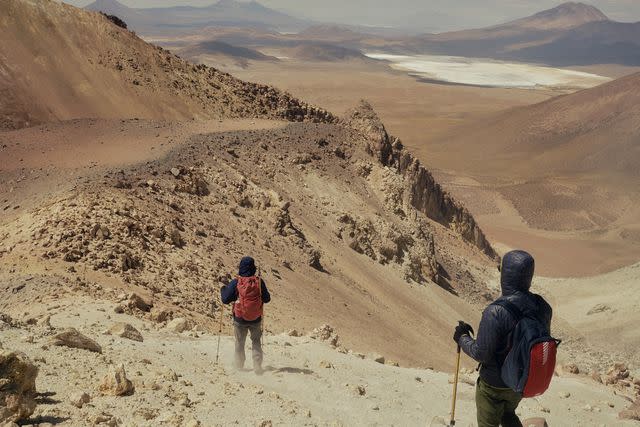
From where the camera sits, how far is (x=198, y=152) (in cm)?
1533

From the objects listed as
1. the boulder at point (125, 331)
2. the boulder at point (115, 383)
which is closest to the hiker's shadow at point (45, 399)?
the boulder at point (115, 383)

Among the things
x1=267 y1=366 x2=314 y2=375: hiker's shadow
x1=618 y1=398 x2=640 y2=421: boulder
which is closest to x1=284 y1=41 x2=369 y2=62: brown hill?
x1=618 y1=398 x2=640 y2=421: boulder

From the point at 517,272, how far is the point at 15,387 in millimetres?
3203

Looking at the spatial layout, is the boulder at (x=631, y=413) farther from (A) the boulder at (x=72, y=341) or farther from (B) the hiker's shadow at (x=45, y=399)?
(B) the hiker's shadow at (x=45, y=399)

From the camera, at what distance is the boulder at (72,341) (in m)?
5.58

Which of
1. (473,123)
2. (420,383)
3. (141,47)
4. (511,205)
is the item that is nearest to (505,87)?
(473,123)

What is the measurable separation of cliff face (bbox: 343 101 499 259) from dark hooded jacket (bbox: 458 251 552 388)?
17359 mm

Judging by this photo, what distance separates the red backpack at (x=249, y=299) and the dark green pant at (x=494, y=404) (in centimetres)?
258

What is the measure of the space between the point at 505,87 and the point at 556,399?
109 meters

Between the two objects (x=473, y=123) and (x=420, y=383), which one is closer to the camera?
(x=420, y=383)

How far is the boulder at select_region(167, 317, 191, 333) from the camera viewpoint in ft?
25.3

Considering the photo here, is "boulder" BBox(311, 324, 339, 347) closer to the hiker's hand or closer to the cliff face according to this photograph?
the hiker's hand

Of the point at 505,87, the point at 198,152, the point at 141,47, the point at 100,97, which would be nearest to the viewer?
the point at 198,152

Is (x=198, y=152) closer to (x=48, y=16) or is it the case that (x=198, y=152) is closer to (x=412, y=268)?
(x=412, y=268)
